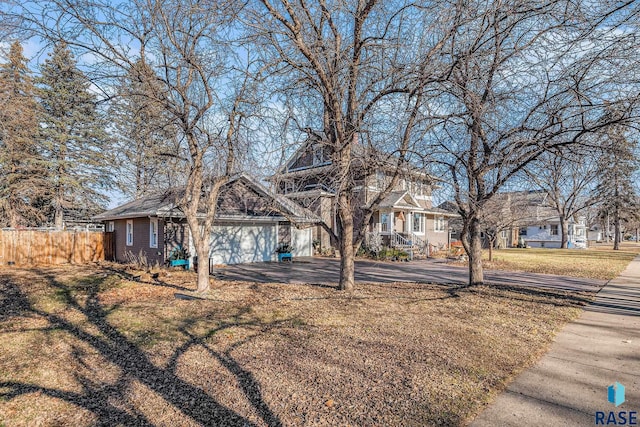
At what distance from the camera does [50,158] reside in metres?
25.3

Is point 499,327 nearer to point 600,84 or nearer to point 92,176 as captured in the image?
point 600,84

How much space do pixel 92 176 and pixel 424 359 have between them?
2986 cm

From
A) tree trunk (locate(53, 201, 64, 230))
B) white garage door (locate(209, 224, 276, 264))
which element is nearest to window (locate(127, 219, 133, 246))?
white garage door (locate(209, 224, 276, 264))

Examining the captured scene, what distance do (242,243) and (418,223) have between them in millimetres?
13314

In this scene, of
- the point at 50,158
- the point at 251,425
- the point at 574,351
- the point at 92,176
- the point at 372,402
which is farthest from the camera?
the point at 92,176

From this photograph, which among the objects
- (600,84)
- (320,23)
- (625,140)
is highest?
(320,23)

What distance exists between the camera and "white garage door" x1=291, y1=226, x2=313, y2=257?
21.0m

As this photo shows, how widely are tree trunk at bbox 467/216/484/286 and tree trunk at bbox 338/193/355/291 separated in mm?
3632

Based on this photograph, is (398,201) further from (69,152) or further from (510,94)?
(69,152)

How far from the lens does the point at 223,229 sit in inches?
675

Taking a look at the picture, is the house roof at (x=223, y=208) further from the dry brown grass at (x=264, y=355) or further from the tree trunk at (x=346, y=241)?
the dry brown grass at (x=264, y=355)

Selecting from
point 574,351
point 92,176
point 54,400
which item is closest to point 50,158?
point 92,176

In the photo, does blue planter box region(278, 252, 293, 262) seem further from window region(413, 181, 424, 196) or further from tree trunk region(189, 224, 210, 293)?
window region(413, 181, 424, 196)

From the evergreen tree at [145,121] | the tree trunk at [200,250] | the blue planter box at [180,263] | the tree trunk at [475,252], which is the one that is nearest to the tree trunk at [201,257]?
the tree trunk at [200,250]
